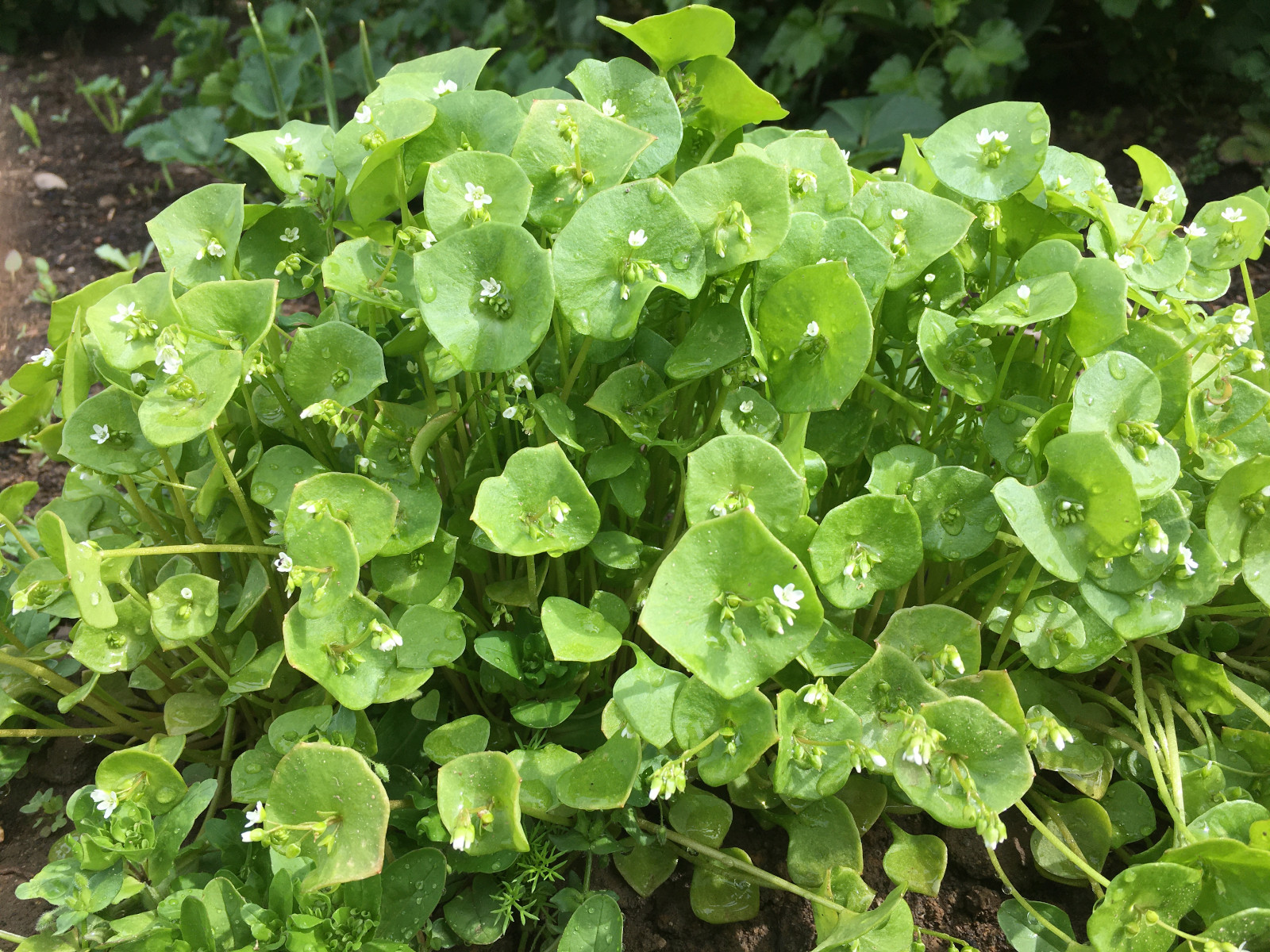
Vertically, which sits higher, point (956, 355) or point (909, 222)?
point (909, 222)

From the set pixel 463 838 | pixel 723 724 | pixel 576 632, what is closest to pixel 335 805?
pixel 463 838

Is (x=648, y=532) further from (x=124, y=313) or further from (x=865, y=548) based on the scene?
(x=124, y=313)

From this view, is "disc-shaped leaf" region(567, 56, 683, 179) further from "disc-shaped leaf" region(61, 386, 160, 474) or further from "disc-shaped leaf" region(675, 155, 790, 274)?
"disc-shaped leaf" region(61, 386, 160, 474)

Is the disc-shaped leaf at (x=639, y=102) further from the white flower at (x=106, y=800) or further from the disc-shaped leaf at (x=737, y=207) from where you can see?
the white flower at (x=106, y=800)

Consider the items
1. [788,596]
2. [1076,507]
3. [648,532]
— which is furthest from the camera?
[648,532]

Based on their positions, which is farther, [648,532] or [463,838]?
[648,532]

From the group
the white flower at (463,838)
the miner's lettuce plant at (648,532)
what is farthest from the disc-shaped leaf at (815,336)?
the white flower at (463,838)
